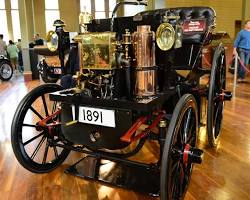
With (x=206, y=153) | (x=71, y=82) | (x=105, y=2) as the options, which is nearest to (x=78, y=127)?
(x=71, y=82)

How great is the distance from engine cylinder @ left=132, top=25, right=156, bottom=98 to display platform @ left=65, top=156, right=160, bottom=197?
20.8 inches

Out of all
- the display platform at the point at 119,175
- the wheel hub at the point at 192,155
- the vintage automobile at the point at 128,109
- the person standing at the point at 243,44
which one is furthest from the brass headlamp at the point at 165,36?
the person standing at the point at 243,44

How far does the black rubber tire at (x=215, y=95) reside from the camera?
2504 mm

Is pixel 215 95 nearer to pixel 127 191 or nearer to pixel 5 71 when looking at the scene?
pixel 127 191

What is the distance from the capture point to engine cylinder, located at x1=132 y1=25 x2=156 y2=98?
1.79m

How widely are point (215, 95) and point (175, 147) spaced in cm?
127

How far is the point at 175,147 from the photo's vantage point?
65.2 inches

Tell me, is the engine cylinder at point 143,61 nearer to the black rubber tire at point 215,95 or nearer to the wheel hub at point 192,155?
the wheel hub at point 192,155

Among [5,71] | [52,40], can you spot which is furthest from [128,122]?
[5,71]

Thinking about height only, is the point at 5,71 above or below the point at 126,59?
below

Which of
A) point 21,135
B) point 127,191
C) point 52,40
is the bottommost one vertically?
point 127,191

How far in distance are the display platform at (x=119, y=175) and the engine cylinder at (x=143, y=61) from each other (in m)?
0.53

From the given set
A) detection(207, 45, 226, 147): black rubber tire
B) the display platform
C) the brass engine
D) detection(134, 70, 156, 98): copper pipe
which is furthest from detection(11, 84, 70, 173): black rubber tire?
detection(207, 45, 226, 147): black rubber tire

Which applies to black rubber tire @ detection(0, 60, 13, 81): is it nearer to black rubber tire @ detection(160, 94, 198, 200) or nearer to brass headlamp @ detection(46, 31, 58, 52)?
brass headlamp @ detection(46, 31, 58, 52)
